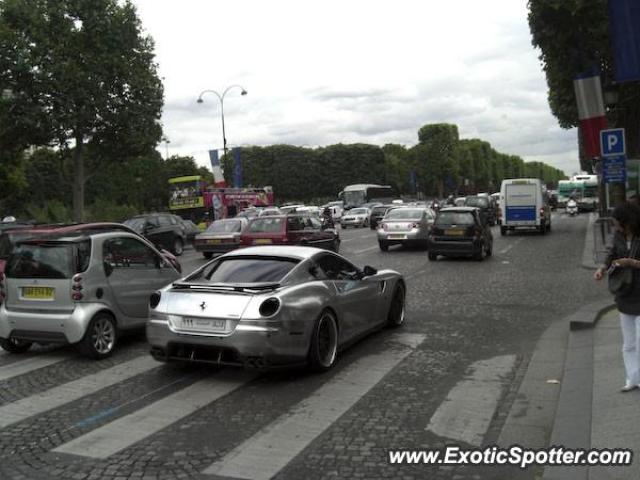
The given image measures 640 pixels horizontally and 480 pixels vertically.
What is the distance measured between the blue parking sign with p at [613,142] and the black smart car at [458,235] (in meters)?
5.45

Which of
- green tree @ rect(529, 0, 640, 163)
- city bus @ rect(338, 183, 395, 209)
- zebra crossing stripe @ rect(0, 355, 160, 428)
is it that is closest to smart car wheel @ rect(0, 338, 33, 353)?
zebra crossing stripe @ rect(0, 355, 160, 428)

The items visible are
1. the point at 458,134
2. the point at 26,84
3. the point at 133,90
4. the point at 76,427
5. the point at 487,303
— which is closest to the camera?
the point at 76,427

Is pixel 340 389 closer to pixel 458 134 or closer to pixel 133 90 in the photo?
pixel 133 90

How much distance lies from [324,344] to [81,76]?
87.5ft

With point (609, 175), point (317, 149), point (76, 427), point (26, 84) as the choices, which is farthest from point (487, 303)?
point (317, 149)

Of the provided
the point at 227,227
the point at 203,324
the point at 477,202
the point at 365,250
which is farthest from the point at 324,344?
the point at 477,202

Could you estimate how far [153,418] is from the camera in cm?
552

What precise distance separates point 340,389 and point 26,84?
2774 centimetres

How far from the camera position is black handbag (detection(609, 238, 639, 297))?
5.27 m

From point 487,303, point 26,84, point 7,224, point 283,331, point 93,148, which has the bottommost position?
point 487,303

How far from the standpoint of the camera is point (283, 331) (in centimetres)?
625

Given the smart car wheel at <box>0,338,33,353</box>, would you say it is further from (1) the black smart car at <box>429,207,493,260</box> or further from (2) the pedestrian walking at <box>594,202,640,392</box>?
(1) the black smart car at <box>429,207,493,260</box>

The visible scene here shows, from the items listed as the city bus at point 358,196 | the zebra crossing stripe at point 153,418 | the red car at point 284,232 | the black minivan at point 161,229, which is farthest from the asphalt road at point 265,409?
the city bus at point 358,196

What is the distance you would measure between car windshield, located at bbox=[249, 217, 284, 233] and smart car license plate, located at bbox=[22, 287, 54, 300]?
38.3 feet
